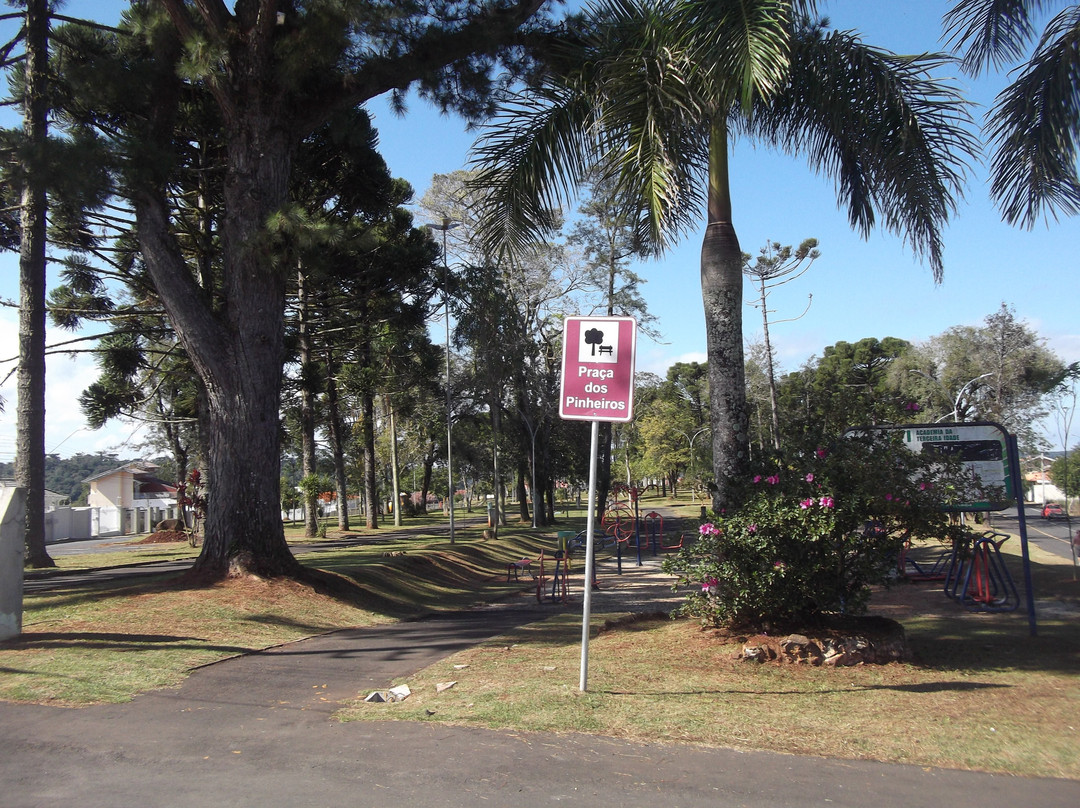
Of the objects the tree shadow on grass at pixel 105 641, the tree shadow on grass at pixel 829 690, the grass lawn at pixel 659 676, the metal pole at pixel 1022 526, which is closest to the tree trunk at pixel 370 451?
the grass lawn at pixel 659 676

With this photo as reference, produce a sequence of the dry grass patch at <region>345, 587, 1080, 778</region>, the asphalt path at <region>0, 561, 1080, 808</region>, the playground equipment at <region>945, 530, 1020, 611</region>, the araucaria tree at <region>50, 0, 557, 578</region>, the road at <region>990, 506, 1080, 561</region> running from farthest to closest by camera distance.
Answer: the road at <region>990, 506, 1080, 561</region> < the araucaria tree at <region>50, 0, 557, 578</region> < the playground equipment at <region>945, 530, 1020, 611</region> < the dry grass patch at <region>345, 587, 1080, 778</region> < the asphalt path at <region>0, 561, 1080, 808</region>

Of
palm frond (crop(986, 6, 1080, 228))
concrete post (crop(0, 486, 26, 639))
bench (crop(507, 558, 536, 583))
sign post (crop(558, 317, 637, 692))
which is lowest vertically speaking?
bench (crop(507, 558, 536, 583))

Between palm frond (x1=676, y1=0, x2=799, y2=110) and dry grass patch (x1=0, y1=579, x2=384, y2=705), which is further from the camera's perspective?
palm frond (x1=676, y1=0, x2=799, y2=110)

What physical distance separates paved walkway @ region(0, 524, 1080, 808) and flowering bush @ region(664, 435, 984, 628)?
2.48 metres

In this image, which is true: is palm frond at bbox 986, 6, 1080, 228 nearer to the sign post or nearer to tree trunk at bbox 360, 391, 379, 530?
the sign post

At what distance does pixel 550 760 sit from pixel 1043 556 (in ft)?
73.2

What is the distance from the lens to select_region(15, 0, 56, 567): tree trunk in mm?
15844

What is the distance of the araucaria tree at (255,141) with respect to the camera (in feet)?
38.4

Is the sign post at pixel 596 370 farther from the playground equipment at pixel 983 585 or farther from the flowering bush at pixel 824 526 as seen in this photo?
the playground equipment at pixel 983 585

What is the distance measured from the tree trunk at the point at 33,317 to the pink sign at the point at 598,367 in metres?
13.7

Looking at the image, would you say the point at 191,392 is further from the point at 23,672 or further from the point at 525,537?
the point at 23,672

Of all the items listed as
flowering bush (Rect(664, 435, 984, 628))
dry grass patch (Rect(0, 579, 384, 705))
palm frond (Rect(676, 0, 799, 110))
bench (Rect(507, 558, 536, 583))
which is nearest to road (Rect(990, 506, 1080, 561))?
bench (Rect(507, 558, 536, 583))

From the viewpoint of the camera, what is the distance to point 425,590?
16359 mm

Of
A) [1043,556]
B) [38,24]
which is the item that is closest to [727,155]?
[38,24]
